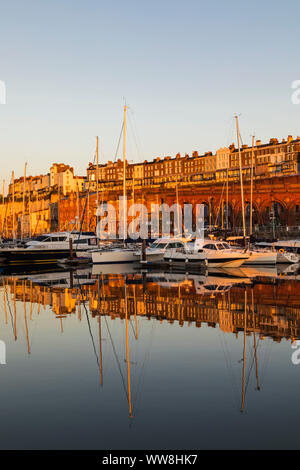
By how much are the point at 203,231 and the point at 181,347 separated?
38.2 m

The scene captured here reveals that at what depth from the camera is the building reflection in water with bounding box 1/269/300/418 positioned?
13.5 meters

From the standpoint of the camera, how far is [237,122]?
4050 cm

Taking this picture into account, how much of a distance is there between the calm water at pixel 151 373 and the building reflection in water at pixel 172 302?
60 mm

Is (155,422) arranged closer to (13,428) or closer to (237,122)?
(13,428)

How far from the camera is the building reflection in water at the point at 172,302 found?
44.3 ft

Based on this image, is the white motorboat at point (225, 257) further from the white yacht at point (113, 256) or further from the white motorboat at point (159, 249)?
the white yacht at point (113, 256)

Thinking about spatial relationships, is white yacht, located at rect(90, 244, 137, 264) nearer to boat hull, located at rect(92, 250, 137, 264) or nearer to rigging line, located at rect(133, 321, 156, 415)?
boat hull, located at rect(92, 250, 137, 264)

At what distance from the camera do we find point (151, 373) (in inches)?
378

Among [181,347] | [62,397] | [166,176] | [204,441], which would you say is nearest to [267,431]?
[204,441]

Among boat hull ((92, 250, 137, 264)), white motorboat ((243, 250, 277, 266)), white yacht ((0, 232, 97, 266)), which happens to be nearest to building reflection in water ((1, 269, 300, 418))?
white motorboat ((243, 250, 277, 266))

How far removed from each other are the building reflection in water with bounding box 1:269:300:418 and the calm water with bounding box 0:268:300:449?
60 mm

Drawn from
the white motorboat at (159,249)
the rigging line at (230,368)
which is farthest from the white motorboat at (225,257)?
the rigging line at (230,368)

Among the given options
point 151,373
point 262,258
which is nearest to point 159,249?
point 262,258

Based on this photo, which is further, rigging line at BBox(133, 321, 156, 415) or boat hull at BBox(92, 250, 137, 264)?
boat hull at BBox(92, 250, 137, 264)
